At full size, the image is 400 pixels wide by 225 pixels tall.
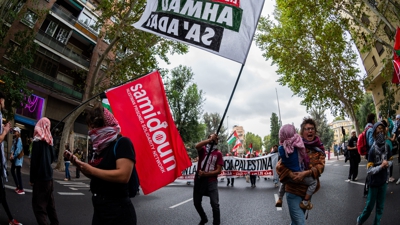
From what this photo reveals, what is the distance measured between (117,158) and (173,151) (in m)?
1.69

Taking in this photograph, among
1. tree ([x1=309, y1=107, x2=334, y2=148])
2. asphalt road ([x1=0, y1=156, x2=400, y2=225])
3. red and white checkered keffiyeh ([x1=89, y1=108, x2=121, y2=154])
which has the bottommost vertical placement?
asphalt road ([x1=0, y1=156, x2=400, y2=225])

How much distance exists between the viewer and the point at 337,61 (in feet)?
82.4

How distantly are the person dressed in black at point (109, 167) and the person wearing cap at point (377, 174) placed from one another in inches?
155

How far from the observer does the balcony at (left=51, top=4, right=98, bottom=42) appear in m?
25.8

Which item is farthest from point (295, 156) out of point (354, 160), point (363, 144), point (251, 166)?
point (251, 166)

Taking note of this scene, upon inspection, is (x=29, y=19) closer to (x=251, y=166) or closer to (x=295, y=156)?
(x=251, y=166)

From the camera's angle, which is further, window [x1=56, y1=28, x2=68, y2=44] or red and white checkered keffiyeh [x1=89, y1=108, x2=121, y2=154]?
window [x1=56, y1=28, x2=68, y2=44]

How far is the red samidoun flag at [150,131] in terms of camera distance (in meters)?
3.99

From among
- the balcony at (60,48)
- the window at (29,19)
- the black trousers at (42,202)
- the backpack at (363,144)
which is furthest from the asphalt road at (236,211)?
the balcony at (60,48)

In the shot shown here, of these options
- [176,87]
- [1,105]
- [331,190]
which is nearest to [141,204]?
[1,105]

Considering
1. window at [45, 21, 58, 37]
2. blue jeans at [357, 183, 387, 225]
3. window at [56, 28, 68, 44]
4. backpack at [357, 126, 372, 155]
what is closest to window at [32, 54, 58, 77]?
window at [56, 28, 68, 44]

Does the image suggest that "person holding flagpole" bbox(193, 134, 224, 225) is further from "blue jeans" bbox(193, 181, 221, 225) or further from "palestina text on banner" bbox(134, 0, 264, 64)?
"palestina text on banner" bbox(134, 0, 264, 64)

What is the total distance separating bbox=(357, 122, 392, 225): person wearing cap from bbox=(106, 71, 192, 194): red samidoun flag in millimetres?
2955

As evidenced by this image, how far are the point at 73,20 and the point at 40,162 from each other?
26098 millimetres
